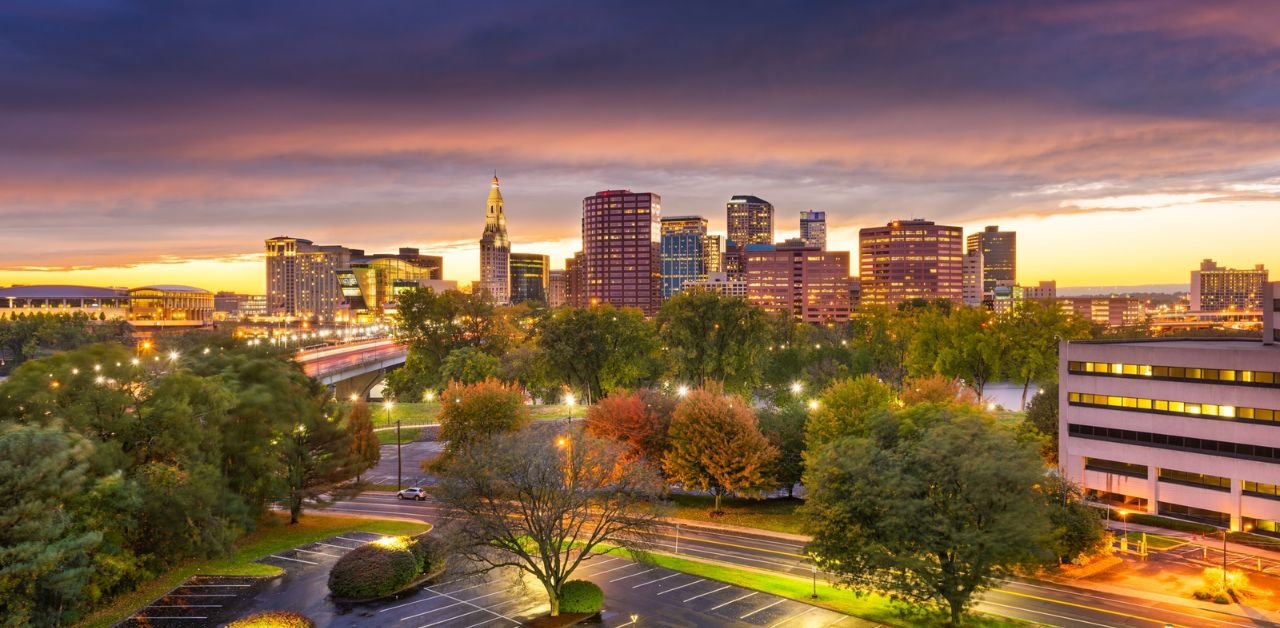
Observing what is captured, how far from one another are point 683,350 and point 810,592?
61003 millimetres

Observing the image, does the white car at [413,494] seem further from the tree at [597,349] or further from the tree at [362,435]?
the tree at [597,349]

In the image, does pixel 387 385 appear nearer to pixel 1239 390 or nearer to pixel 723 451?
pixel 723 451

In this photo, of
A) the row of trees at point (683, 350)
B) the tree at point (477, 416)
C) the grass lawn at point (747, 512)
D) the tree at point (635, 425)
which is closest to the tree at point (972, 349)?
the row of trees at point (683, 350)

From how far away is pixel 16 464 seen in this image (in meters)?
31.6

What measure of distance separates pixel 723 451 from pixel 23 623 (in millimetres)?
42894

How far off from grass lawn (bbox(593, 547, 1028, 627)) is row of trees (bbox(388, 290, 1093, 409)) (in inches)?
2158

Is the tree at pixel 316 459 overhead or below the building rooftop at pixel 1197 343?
below

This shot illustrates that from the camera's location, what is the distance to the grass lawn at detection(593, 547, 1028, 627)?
38.4 metres

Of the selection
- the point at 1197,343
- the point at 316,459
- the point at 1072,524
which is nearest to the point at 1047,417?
the point at 1197,343

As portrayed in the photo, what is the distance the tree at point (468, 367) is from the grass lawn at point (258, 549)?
4800 cm

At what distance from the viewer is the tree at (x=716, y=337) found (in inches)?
4035

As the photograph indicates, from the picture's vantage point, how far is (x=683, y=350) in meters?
102

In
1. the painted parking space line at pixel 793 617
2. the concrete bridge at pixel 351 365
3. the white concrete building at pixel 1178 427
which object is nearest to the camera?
the painted parking space line at pixel 793 617

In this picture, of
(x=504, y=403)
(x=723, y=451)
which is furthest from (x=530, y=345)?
(x=723, y=451)
